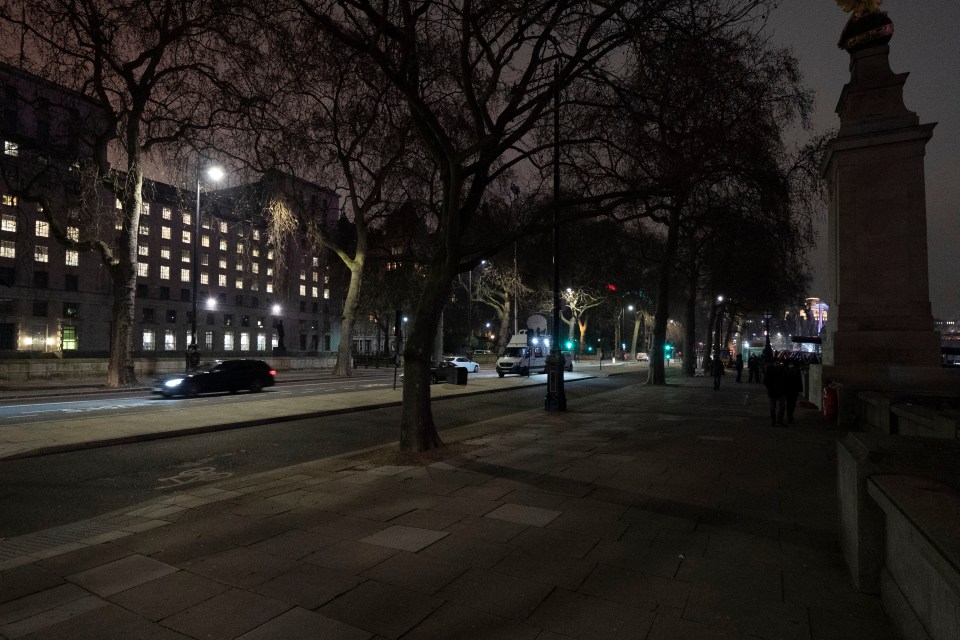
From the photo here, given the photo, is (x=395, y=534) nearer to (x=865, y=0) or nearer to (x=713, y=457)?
(x=713, y=457)

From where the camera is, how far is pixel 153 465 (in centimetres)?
916

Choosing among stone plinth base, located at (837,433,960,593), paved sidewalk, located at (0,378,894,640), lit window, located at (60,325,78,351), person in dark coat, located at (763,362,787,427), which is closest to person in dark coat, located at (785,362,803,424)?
person in dark coat, located at (763,362,787,427)

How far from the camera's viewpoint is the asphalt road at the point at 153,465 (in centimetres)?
668

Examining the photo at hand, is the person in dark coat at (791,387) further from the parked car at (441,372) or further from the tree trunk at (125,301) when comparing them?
the tree trunk at (125,301)

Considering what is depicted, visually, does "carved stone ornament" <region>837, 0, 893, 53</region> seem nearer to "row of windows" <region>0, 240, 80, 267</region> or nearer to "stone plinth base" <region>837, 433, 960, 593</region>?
"stone plinth base" <region>837, 433, 960, 593</region>

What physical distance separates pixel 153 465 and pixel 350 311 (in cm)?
2348

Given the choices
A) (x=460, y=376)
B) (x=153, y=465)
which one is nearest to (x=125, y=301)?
(x=460, y=376)

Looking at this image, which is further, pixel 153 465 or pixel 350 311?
pixel 350 311

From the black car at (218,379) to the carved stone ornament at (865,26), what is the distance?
23201 mm

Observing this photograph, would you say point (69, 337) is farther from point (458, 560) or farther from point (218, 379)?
point (458, 560)

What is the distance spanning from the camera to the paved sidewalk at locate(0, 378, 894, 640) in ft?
11.6


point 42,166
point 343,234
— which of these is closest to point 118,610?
point 42,166

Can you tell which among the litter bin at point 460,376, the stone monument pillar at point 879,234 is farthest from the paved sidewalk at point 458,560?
the litter bin at point 460,376

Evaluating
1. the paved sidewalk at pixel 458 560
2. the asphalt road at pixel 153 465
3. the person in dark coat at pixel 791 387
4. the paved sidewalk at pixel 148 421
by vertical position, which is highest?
the person in dark coat at pixel 791 387
